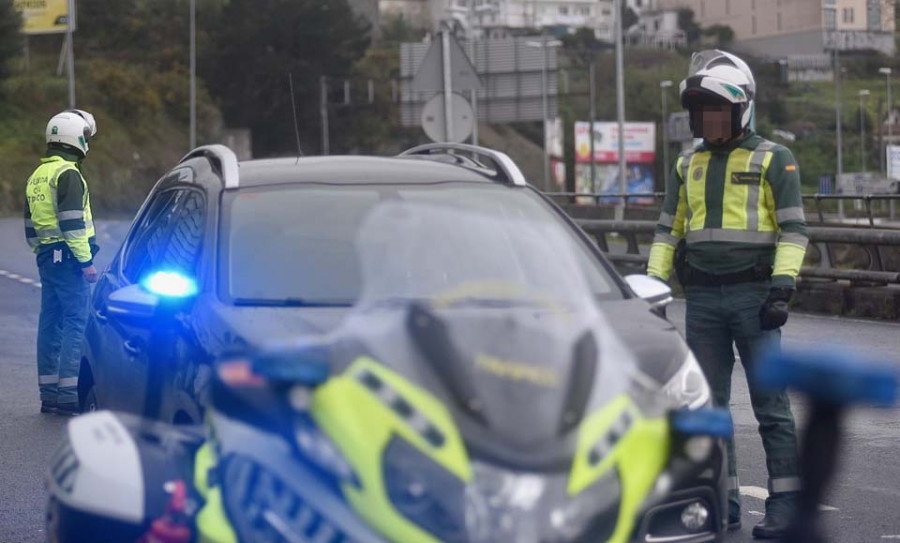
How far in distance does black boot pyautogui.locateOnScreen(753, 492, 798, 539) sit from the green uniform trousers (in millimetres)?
16

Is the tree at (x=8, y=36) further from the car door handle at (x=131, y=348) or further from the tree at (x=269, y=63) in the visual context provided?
the car door handle at (x=131, y=348)

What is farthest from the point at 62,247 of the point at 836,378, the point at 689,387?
the point at 836,378

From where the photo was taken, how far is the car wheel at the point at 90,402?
22.5 feet

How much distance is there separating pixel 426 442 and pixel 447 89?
1555 centimetres

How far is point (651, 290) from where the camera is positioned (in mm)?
5551

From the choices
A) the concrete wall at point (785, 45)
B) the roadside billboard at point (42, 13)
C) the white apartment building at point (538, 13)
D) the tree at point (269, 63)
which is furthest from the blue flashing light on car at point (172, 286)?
the white apartment building at point (538, 13)

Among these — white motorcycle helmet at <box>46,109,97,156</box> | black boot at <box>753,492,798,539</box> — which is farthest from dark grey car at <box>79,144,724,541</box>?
white motorcycle helmet at <box>46,109,97,156</box>

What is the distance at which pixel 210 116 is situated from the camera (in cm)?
7219

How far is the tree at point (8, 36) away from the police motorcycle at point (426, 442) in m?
58.8

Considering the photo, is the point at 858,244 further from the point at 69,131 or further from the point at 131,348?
the point at 131,348

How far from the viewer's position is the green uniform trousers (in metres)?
6.38

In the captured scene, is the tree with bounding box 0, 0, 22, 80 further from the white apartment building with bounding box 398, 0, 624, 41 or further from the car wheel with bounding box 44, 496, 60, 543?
the white apartment building with bounding box 398, 0, 624, 41

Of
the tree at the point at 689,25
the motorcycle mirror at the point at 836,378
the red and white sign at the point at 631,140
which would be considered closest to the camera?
the motorcycle mirror at the point at 836,378

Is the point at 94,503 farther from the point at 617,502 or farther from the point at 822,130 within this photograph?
the point at 822,130
